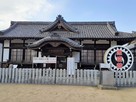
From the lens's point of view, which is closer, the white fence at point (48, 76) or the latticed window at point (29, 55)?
the white fence at point (48, 76)

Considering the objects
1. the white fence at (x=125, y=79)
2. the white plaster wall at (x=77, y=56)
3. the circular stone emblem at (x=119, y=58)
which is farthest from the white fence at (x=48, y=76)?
the white plaster wall at (x=77, y=56)

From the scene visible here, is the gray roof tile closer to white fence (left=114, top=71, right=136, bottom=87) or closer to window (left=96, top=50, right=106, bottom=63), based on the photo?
window (left=96, top=50, right=106, bottom=63)

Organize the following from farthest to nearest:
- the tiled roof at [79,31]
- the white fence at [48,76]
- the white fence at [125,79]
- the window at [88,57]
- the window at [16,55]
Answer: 1. the window at [16,55]
2. the window at [88,57]
3. the tiled roof at [79,31]
4. the white fence at [125,79]
5. the white fence at [48,76]

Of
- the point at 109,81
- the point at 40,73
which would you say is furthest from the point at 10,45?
the point at 109,81

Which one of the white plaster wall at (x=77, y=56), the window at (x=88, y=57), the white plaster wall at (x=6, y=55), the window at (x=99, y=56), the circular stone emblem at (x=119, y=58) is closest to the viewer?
the circular stone emblem at (x=119, y=58)

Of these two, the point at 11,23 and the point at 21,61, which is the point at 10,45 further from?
the point at 11,23

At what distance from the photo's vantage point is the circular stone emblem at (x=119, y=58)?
14836 mm

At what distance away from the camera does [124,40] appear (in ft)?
59.0

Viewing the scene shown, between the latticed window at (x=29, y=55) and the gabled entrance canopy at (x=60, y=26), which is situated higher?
the gabled entrance canopy at (x=60, y=26)

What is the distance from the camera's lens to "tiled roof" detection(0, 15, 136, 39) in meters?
18.6

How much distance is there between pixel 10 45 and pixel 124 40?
438 inches

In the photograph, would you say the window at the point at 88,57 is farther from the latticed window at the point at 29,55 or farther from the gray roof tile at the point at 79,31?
the latticed window at the point at 29,55

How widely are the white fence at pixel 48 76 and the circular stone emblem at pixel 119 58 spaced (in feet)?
7.73

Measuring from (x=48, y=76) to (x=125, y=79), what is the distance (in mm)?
5244
